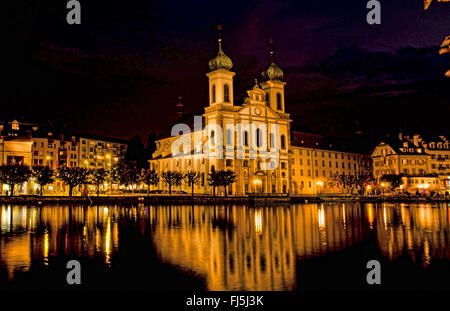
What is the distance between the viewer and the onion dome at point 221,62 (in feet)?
296

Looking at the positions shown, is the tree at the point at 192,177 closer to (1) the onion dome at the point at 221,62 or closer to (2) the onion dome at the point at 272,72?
(1) the onion dome at the point at 221,62

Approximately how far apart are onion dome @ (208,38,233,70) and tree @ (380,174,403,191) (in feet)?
143

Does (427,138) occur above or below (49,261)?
above

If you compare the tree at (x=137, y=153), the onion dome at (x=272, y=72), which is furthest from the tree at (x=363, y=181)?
the tree at (x=137, y=153)

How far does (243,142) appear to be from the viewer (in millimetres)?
89562

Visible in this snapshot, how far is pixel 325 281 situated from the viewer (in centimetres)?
1398

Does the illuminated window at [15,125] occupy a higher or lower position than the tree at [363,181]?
higher

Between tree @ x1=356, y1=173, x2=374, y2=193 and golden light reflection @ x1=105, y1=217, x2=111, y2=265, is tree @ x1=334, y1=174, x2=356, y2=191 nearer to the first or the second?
tree @ x1=356, y1=173, x2=374, y2=193

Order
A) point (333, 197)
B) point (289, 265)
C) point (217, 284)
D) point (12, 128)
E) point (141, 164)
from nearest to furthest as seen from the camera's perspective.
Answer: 1. point (217, 284)
2. point (289, 265)
3. point (333, 197)
4. point (12, 128)
5. point (141, 164)

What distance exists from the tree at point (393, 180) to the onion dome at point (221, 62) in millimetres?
43504

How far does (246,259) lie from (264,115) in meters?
79.3
